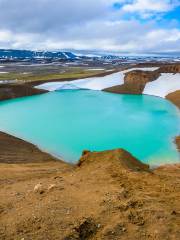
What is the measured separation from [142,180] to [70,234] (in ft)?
16.7

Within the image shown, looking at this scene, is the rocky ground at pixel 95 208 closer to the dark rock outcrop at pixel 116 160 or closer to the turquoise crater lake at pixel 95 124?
the dark rock outcrop at pixel 116 160

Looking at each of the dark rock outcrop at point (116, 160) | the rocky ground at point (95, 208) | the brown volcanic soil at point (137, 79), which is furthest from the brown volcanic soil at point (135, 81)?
the rocky ground at point (95, 208)

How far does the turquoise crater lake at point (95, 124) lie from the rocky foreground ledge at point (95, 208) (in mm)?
12997

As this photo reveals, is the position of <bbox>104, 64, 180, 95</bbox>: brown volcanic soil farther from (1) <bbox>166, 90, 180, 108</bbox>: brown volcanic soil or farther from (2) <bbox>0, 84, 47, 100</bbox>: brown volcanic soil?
(2) <bbox>0, 84, 47, 100</bbox>: brown volcanic soil

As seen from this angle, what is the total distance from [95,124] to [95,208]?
29.4 meters

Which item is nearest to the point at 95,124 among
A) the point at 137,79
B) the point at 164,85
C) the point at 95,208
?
the point at 95,208

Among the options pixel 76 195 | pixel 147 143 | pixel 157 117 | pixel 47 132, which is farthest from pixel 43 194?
pixel 157 117

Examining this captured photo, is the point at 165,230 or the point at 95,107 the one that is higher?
the point at 165,230

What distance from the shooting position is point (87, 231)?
27.2 ft

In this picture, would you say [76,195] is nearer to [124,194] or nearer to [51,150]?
[124,194]

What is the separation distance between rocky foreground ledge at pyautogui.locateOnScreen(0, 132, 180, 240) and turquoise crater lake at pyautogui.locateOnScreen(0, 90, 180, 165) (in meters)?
13.0

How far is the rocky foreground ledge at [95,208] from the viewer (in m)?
8.12

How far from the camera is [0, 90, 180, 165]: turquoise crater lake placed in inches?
1126

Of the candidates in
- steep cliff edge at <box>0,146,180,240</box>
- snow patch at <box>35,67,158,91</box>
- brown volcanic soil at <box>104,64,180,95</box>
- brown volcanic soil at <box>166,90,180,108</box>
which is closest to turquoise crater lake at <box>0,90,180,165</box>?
brown volcanic soil at <box>166,90,180,108</box>
